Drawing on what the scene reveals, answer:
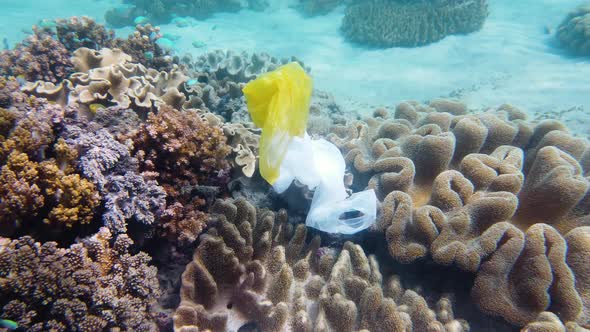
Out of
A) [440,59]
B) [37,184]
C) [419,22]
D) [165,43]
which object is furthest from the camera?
[419,22]

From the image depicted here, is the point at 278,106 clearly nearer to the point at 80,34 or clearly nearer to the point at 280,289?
the point at 280,289

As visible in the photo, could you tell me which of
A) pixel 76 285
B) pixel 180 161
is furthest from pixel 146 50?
pixel 76 285

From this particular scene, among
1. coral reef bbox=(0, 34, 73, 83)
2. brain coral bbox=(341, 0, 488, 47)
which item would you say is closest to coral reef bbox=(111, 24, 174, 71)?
coral reef bbox=(0, 34, 73, 83)

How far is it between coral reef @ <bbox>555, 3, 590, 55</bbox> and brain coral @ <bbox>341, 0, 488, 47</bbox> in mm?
2907

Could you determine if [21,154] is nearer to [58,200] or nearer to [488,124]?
[58,200]

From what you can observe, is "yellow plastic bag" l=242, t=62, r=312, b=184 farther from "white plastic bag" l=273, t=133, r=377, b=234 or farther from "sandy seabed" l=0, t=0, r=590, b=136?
"sandy seabed" l=0, t=0, r=590, b=136

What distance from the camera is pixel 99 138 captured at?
2.35 m

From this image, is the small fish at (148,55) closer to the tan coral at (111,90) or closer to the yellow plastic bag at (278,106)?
the tan coral at (111,90)

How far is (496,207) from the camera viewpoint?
2.64 meters

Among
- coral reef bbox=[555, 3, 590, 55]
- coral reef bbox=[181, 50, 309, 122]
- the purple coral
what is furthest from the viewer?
coral reef bbox=[555, 3, 590, 55]

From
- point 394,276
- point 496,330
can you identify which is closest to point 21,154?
point 394,276

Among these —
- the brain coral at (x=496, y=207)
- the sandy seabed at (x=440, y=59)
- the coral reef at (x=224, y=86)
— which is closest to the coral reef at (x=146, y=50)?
the coral reef at (x=224, y=86)

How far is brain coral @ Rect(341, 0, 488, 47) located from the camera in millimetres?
13219

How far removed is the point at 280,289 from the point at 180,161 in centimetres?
Answer: 132
